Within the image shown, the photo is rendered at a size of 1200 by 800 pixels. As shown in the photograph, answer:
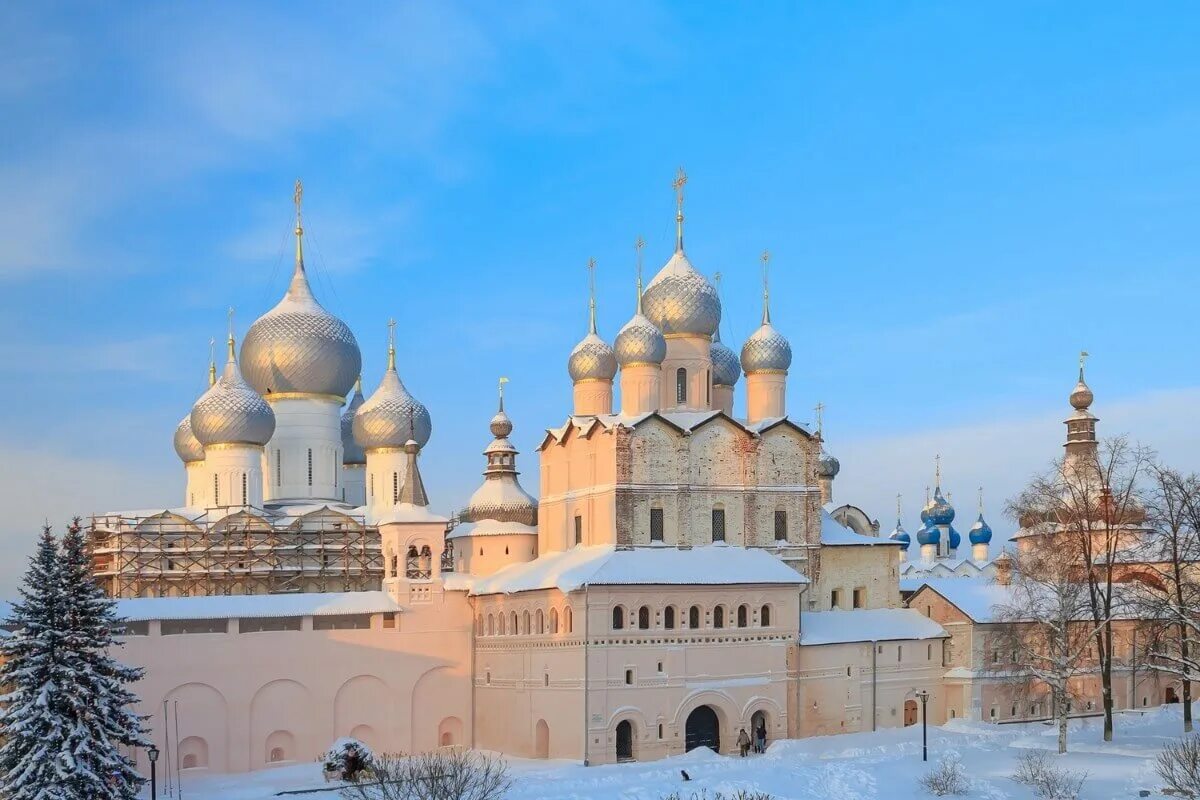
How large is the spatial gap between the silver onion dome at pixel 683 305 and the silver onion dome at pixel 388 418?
9.41 metres

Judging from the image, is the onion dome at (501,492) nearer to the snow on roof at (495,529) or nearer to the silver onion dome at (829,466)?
the snow on roof at (495,529)

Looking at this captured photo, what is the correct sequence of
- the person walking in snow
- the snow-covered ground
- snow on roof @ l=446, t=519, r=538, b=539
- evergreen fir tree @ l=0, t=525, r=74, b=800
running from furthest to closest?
snow on roof @ l=446, t=519, r=538, b=539 → the person walking in snow → the snow-covered ground → evergreen fir tree @ l=0, t=525, r=74, b=800

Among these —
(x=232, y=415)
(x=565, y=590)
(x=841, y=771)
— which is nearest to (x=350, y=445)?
(x=232, y=415)

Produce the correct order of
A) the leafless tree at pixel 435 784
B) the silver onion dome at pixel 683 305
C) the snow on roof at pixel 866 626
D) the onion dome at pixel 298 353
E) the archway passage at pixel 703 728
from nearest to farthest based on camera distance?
the leafless tree at pixel 435 784 < the archway passage at pixel 703 728 < the snow on roof at pixel 866 626 < the silver onion dome at pixel 683 305 < the onion dome at pixel 298 353

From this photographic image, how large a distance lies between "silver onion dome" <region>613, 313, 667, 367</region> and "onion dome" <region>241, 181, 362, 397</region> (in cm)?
1045

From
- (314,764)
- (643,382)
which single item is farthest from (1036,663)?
(314,764)

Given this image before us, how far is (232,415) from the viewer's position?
142 ft

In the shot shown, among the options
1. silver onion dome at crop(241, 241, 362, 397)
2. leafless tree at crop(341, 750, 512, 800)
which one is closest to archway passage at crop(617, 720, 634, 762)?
leafless tree at crop(341, 750, 512, 800)

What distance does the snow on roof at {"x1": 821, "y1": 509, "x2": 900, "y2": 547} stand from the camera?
41281mm

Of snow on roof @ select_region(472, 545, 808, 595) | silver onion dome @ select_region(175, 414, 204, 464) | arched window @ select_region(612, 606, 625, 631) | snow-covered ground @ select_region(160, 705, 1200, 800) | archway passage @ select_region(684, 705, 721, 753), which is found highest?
silver onion dome @ select_region(175, 414, 204, 464)

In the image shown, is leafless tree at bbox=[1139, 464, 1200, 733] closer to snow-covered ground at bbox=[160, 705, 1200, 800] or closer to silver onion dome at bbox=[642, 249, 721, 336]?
snow-covered ground at bbox=[160, 705, 1200, 800]

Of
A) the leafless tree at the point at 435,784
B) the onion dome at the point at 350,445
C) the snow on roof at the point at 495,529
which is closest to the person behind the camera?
the leafless tree at the point at 435,784

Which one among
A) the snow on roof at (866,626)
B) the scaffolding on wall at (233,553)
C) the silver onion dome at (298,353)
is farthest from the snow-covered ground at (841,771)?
the silver onion dome at (298,353)

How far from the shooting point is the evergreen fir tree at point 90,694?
2645 centimetres
